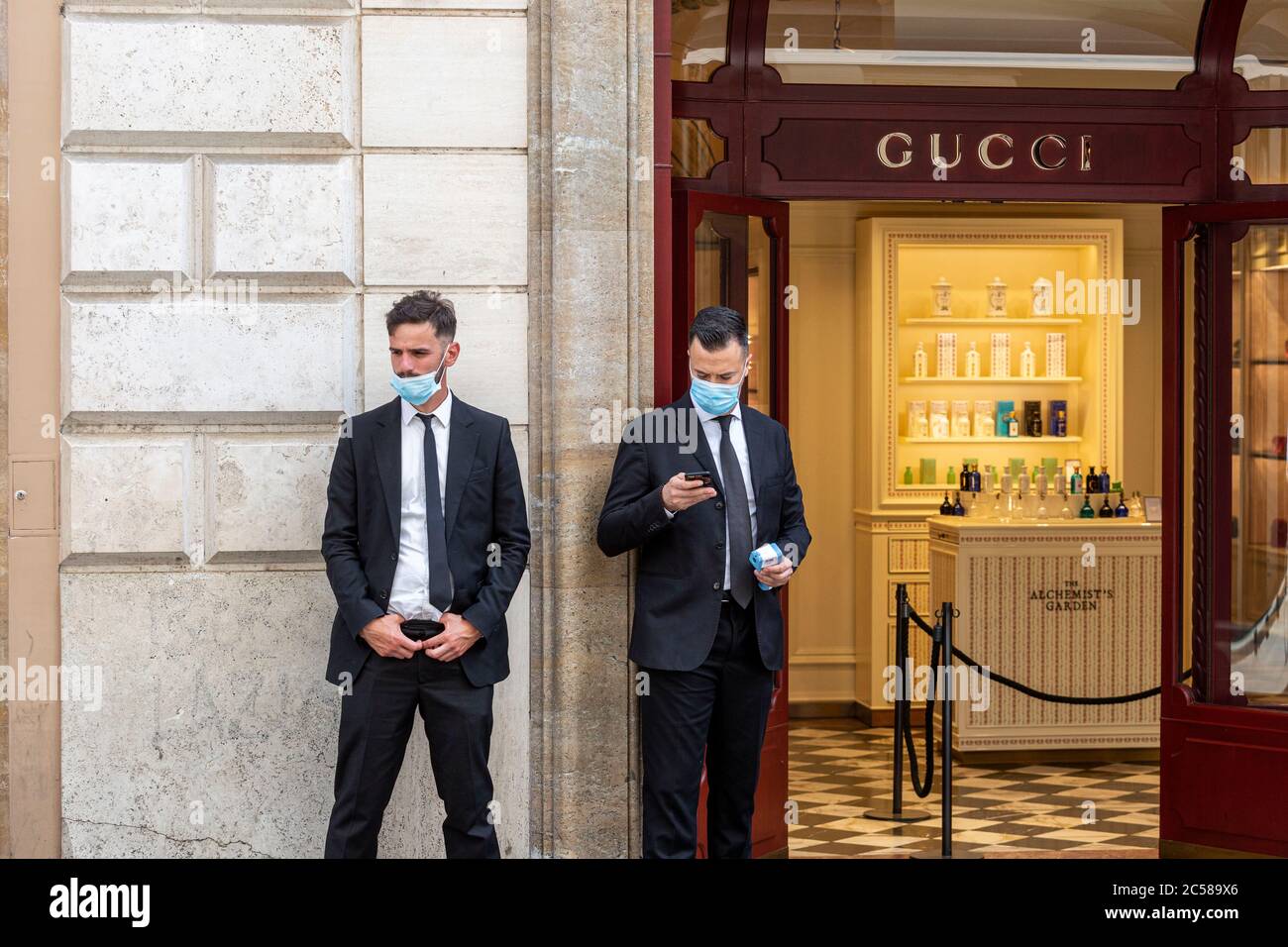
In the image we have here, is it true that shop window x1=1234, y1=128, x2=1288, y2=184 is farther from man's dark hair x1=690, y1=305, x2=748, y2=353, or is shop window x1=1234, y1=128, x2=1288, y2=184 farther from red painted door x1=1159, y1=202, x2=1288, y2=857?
man's dark hair x1=690, y1=305, x2=748, y2=353

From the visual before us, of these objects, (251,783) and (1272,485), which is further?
(1272,485)

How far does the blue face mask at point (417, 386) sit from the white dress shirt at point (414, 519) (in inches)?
2.2

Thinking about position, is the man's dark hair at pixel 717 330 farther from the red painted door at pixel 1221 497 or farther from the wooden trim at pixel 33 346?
the red painted door at pixel 1221 497

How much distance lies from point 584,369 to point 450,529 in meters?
0.81

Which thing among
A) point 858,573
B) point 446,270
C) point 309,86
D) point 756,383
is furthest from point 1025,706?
point 309,86

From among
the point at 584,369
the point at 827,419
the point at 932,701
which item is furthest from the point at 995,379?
the point at 584,369

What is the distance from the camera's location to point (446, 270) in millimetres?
4836

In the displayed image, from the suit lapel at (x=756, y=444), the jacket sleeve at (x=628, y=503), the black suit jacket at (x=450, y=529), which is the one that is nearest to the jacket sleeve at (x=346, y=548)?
the black suit jacket at (x=450, y=529)

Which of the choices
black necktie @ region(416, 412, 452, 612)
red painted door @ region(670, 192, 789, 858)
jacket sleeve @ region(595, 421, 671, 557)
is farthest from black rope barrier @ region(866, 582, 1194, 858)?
black necktie @ region(416, 412, 452, 612)

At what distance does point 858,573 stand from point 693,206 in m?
4.59

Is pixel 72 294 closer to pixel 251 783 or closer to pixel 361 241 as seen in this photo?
pixel 361 241

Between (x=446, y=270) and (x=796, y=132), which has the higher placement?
(x=796, y=132)

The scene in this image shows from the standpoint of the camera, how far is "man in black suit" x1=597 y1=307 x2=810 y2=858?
4.36 m
